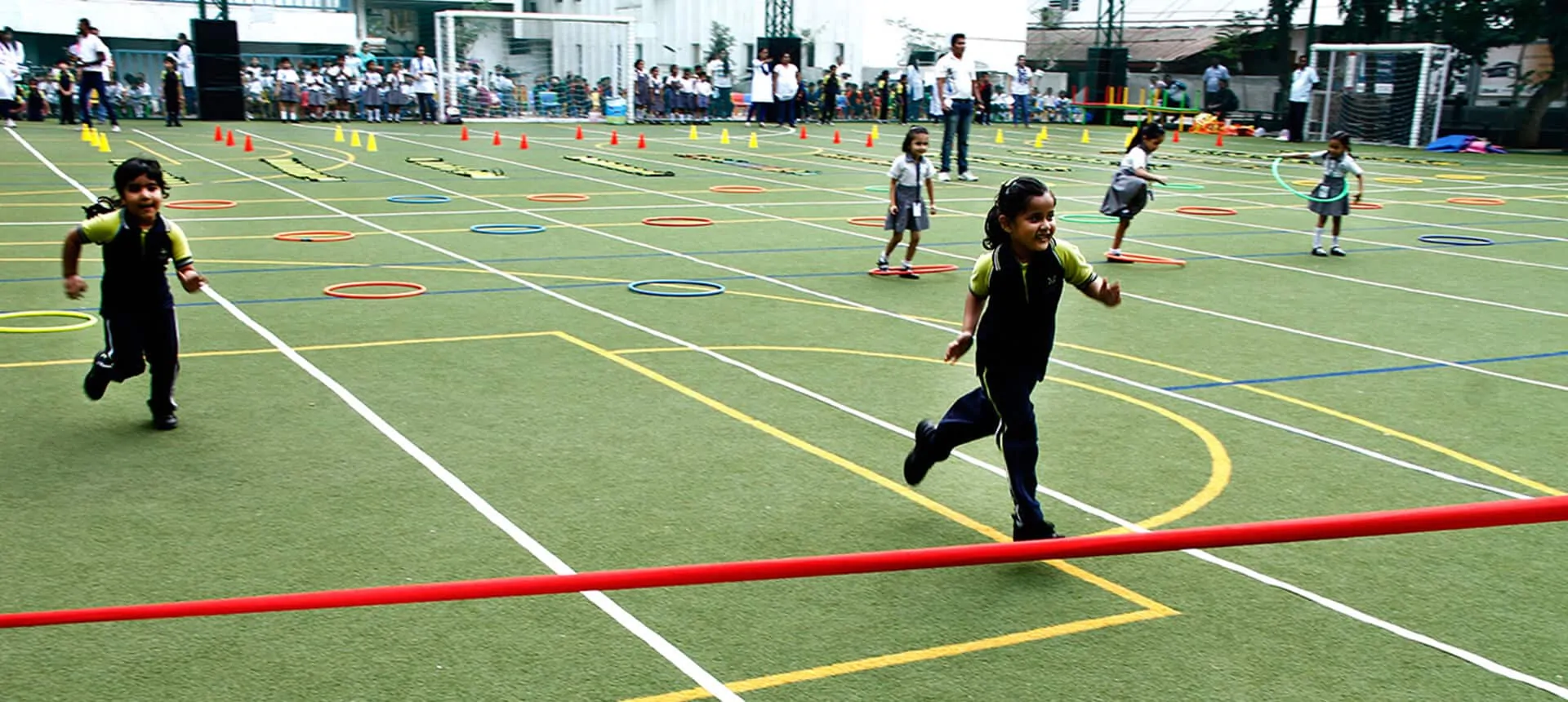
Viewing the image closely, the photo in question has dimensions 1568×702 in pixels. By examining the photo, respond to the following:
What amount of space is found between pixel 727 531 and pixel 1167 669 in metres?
2.01

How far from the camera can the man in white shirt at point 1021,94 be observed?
4444cm

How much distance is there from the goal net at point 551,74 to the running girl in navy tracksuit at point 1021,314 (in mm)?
33824

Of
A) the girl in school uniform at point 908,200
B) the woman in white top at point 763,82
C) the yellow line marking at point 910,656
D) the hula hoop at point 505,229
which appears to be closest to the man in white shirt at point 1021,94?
the woman in white top at point 763,82

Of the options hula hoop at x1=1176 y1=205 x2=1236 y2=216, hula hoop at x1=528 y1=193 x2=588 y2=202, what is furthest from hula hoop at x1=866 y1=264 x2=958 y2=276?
hula hoop at x1=1176 y1=205 x2=1236 y2=216

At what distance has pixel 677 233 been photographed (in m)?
15.8

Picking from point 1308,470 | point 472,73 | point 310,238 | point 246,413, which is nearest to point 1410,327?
point 1308,470

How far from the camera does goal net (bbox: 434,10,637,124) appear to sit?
39562 mm

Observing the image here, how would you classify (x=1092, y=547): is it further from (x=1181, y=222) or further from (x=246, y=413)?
(x=1181, y=222)

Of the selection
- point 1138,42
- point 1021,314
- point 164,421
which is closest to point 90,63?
point 164,421

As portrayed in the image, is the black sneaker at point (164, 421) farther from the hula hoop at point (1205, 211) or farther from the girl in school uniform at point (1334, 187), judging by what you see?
the hula hoop at point (1205, 211)

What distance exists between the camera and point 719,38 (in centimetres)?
5122

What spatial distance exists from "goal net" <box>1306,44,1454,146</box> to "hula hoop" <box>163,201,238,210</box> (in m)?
27.7

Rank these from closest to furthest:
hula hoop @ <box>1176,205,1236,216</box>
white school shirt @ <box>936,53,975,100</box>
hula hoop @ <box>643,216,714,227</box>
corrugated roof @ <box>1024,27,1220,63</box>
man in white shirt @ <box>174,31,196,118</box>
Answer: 1. hula hoop @ <box>643,216,714,227</box>
2. hula hoop @ <box>1176,205,1236,216</box>
3. white school shirt @ <box>936,53,975,100</box>
4. man in white shirt @ <box>174,31,196,118</box>
5. corrugated roof @ <box>1024,27,1220,63</box>

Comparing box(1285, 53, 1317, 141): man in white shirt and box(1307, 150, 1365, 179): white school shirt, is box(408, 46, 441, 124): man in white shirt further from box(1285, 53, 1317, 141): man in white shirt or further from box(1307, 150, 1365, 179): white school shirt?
box(1307, 150, 1365, 179): white school shirt
